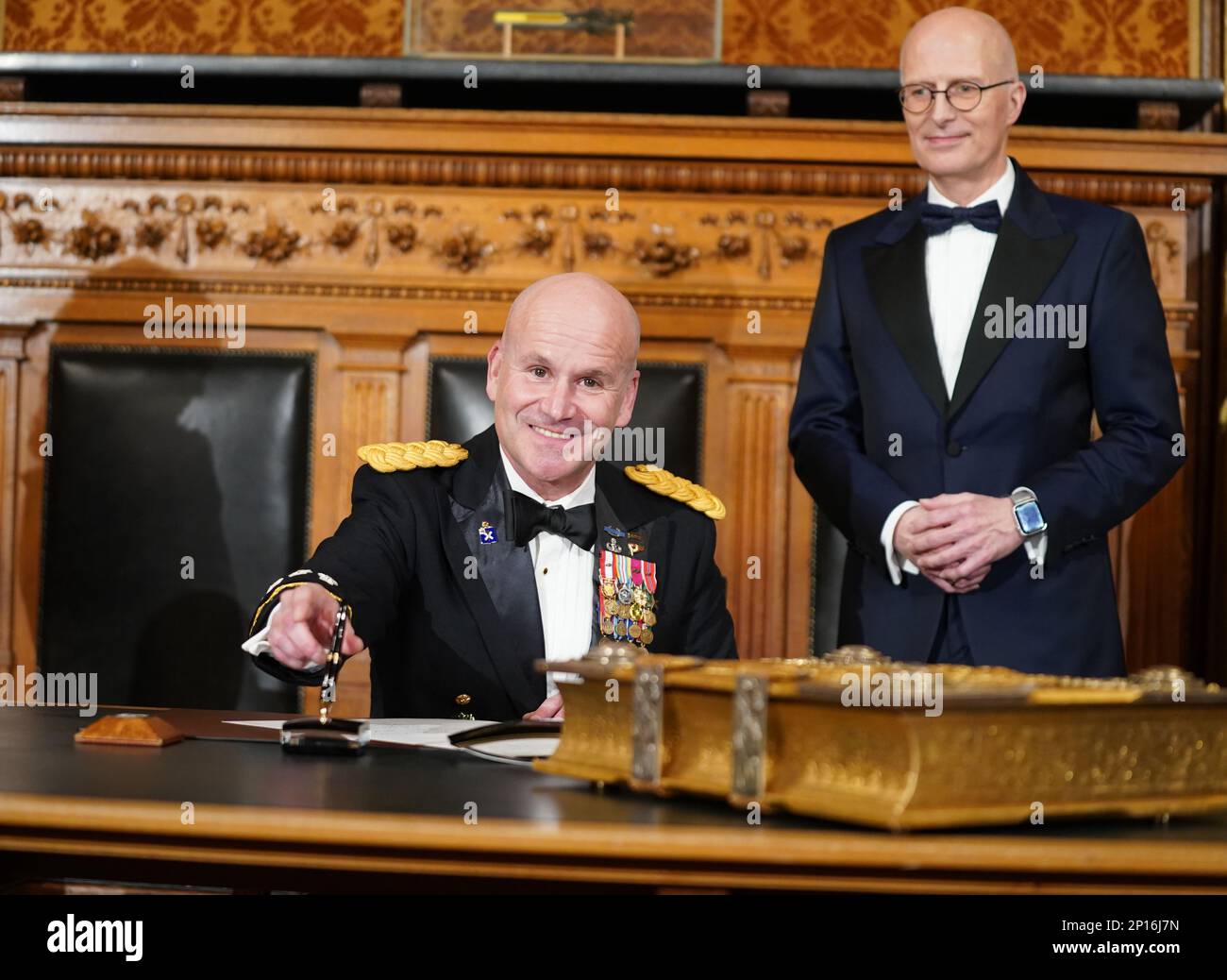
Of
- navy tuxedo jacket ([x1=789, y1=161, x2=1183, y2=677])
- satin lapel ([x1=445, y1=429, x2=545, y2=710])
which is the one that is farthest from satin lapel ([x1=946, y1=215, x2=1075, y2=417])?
satin lapel ([x1=445, y1=429, x2=545, y2=710])

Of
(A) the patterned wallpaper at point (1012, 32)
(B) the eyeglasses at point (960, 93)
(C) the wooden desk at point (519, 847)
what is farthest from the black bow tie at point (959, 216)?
(A) the patterned wallpaper at point (1012, 32)

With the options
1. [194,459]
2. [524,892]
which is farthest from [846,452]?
[194,459]

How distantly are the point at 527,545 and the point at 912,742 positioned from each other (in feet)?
4.06

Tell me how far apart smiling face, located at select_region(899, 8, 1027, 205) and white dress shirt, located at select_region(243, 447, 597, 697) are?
799mm

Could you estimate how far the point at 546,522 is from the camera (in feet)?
7.50

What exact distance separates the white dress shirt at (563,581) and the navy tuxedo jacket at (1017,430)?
0.42 metres

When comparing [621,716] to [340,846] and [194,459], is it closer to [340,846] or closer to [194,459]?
[340,846]

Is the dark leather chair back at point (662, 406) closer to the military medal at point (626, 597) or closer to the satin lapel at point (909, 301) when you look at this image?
the satin lapel at point (909, 301)

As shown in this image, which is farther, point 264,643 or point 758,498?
point 758,498

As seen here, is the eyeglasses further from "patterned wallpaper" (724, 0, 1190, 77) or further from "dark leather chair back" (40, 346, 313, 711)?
"patterned wallpaper" (724, 0, 1190, 77)

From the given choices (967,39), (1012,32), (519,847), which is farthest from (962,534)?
(1012,32)

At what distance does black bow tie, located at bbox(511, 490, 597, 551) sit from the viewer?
229 cm

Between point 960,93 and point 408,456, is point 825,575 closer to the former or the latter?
point 960,93

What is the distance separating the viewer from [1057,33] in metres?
4.43
